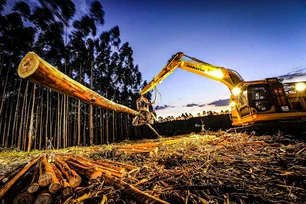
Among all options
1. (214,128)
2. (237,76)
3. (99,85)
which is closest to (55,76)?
(237,76)

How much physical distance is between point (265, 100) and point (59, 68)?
1872 centimetres

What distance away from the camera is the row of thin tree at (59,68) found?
13344mm

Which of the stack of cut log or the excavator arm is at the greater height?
the excavator arm

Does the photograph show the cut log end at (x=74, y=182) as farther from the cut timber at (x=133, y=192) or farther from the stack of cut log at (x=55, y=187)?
the cut timber at (x=133, y=192)

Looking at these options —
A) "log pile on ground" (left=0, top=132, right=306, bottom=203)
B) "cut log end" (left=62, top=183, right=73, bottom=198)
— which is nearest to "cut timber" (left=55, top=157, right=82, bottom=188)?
"log pile on ground" (left=0, top=132, right=306, bottom=203)

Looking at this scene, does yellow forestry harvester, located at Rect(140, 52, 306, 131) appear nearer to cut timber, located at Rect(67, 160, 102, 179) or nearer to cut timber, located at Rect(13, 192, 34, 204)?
cut timber, located at Rect(67, 160, 102, 179)

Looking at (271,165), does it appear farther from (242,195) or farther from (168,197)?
(168,197)

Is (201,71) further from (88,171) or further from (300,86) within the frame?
(88,171)

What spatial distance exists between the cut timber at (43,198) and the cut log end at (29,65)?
6.37 feet

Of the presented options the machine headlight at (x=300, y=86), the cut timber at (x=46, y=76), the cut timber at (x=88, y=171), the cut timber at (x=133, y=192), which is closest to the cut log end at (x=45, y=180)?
the cut timber at (x=88, y=171)

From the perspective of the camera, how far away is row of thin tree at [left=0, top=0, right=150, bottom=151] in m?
13.3

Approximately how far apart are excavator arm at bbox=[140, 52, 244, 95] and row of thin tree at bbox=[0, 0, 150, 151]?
727cm

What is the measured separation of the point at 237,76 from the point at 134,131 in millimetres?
16912

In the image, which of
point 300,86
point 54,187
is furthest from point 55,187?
point 300,86
